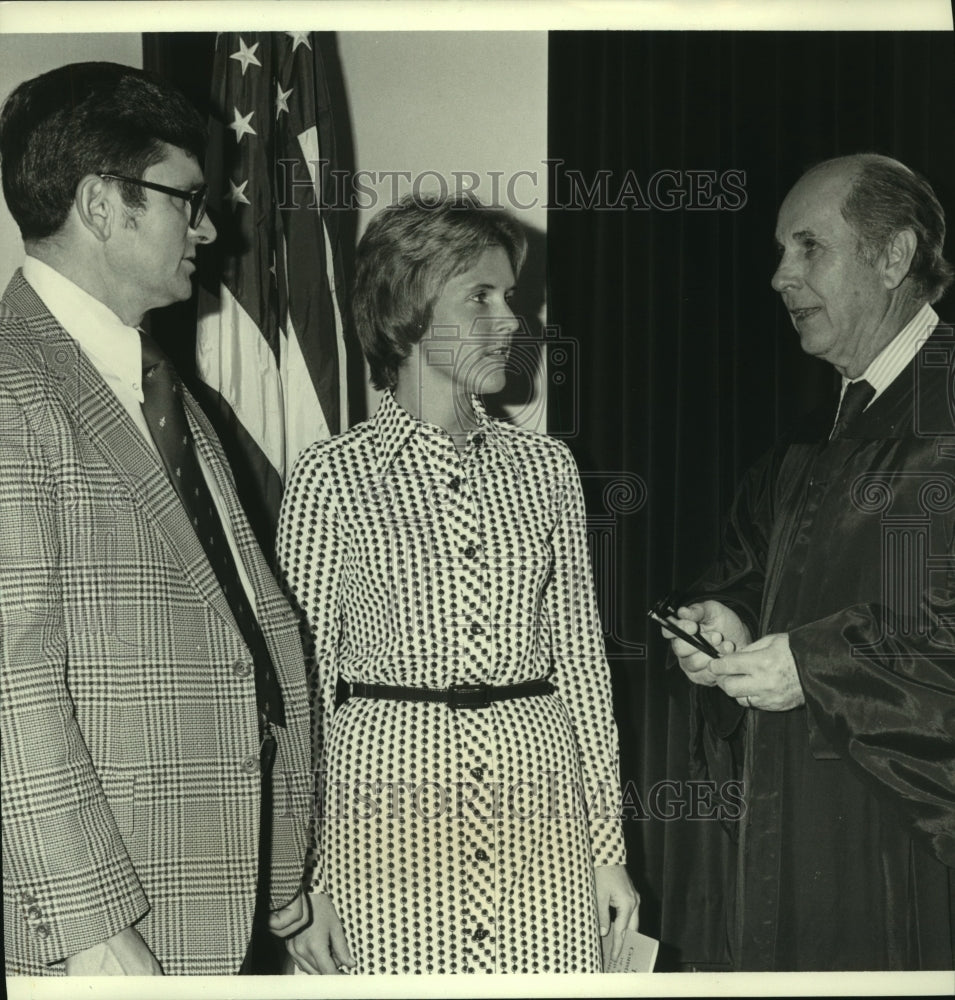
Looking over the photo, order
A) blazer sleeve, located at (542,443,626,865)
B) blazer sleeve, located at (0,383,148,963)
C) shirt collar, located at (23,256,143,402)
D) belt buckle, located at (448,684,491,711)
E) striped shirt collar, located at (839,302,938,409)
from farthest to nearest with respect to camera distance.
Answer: striped shirt collar, located at (839,302,938,409) → blazer sleeve, located at (542,443,626,865) → belt buckle, located at (448,684,491,711) → shirt collar, located at (23,256,143,402) → blazer sleeve, located at (0,383,148,963)

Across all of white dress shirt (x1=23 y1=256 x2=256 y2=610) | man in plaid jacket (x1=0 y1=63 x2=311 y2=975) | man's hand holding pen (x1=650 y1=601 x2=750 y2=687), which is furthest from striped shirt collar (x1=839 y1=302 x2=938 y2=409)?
white dress shirt (x1=23 y1=256 x2=256 y2=610)

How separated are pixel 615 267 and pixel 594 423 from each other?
291mm

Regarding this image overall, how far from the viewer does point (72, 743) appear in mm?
1454

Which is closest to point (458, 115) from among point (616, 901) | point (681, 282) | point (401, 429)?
point (681, 282)

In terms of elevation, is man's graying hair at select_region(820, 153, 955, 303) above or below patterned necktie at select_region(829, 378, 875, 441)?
above

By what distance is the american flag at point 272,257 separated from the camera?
80.4 inches

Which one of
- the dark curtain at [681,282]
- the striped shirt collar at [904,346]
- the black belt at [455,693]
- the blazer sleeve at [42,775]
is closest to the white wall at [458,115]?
the dark curtain at [681,282]


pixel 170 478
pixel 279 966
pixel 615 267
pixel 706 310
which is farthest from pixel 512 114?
pixel 279 966

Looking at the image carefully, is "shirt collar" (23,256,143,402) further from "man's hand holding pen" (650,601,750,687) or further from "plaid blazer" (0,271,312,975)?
"man's hand holding pen" (650,601,750,687)

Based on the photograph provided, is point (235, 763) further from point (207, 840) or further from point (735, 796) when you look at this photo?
point (735, 796)

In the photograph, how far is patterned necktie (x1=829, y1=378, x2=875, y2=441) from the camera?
6.59 feet

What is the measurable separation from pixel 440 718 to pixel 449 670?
77 mm

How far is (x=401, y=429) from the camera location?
1858mm

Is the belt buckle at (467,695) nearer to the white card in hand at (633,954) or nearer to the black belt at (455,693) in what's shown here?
the black belt at (455,693)
